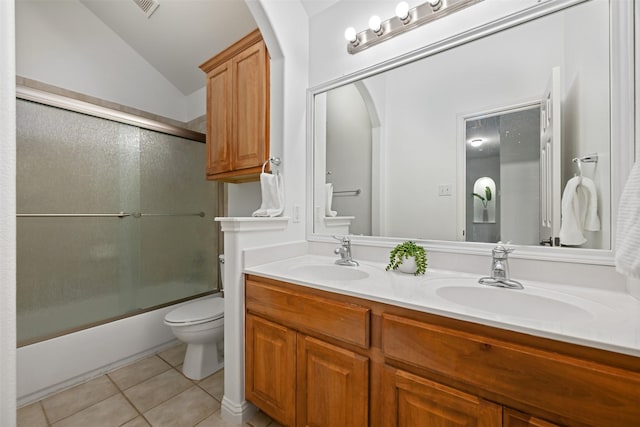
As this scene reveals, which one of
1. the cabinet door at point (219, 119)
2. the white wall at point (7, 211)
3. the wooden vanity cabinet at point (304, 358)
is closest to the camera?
the white wall at point (7, 211)

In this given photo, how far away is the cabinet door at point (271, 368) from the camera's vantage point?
1188 mm

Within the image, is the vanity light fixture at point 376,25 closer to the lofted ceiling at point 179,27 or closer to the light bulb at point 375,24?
the light bulb at point 375,24

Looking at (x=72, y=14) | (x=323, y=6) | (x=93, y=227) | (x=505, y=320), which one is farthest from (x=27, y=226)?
(x=505, y=320)

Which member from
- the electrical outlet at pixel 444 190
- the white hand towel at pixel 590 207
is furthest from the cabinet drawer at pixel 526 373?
the electrical outlet at pixel 444 190

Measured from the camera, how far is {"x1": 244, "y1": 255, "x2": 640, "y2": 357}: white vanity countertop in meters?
0.66

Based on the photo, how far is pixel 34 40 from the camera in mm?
2047

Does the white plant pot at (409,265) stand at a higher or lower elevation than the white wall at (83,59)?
lower

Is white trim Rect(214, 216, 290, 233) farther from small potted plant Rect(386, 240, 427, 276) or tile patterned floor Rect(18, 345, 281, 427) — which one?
tile patterned floor Rect(18, 345, 281, 427)

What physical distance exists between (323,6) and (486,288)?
1.97 metres

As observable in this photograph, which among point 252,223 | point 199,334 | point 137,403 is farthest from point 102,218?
point 252,223

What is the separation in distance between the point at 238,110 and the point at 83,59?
166 centimetres

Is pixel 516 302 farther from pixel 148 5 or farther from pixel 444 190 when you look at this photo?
pixel 148 5

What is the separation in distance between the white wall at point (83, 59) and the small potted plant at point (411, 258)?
8.50 feet

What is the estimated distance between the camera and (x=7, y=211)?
73 centimetres
